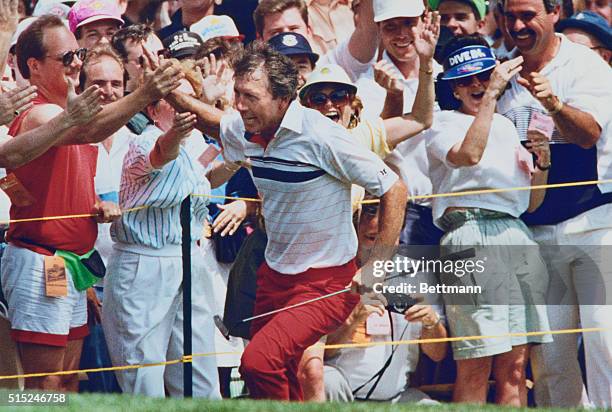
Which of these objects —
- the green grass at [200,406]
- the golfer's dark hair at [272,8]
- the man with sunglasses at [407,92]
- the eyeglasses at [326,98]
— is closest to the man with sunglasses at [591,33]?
the man with sunglasses at [407,92]

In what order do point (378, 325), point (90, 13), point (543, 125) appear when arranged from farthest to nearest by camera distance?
point (90, 13), point (543, 125), point (378, 325)

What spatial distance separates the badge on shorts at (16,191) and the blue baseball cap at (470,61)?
7.54ft

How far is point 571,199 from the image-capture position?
7.53 meters

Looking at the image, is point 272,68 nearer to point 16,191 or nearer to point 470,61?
point 470,61

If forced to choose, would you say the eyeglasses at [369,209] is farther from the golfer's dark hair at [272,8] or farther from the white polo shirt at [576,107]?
the golfer's dark hair at [272,8]

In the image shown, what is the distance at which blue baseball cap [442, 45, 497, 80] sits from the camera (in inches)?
297

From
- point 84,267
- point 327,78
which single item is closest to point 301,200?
point 327,78

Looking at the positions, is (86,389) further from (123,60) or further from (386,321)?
(123,60)

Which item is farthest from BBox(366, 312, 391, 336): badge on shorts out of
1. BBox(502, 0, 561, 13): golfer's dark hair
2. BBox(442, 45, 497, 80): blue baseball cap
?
BBox(502, 0, 561, 13): golfer's dark hair

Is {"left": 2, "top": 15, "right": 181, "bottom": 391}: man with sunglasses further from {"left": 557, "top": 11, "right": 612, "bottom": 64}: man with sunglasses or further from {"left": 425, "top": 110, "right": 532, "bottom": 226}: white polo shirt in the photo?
{"left": 557, "top": 11, "right": 612, "bottom": 64}: man with sunglasses

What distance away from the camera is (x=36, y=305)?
6922 millimetres

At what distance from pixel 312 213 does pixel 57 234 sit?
1.28 metres

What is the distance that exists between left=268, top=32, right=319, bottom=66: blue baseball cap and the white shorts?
193 centimetres

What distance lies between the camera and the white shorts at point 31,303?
6.89 meters
